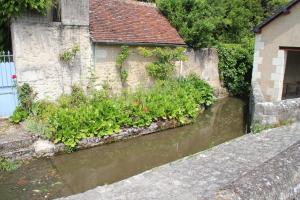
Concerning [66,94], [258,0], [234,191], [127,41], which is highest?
[258,0]

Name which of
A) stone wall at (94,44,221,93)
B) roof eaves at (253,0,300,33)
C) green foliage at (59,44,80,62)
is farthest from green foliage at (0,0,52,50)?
roof eaves at (253,0,300,33)

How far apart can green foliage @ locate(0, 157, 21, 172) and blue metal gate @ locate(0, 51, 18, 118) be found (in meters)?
2.30

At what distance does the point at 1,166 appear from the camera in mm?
7480

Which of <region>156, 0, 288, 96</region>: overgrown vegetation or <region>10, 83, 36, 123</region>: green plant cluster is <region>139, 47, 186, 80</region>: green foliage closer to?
<region>156, 0, 288, 96</region>: overgrown vegetation

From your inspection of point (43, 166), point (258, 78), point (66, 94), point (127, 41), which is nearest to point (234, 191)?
point (43, 166)

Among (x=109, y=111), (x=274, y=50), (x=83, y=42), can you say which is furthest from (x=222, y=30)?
(x=109, y=111)

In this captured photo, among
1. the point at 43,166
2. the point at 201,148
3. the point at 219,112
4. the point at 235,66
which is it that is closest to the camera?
the point at 43,166

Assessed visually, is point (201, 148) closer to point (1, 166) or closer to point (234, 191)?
point (1, 166)

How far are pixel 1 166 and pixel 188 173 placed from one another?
15.6ft

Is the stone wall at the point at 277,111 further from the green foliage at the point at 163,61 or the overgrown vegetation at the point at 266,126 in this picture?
the green foliage at the point at 163,61

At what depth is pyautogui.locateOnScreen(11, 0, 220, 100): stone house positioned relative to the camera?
9.80 metres

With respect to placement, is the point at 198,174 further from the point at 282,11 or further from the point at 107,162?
the point at 282,11

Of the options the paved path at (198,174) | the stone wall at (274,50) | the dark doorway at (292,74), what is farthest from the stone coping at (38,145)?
the dark doorway at (292,74)

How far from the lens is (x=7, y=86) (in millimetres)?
A: 9469
